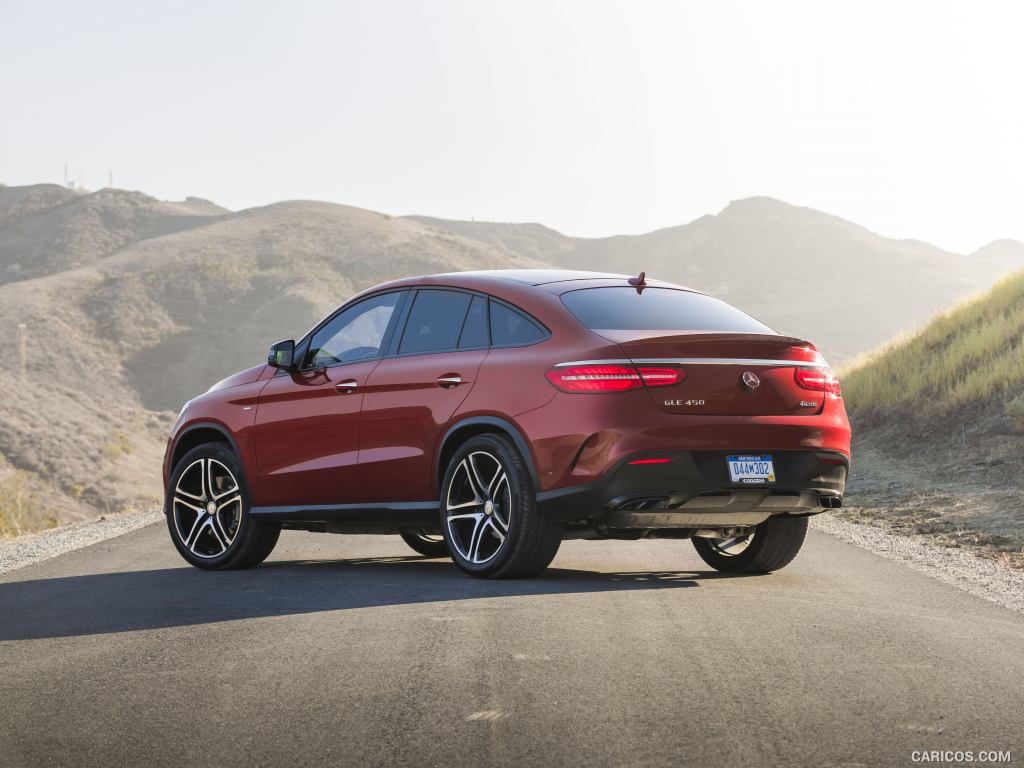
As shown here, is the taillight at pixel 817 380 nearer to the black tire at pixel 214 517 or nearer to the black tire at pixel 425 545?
the black tire at pixel 425 545

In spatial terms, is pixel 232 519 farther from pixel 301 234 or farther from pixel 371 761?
pixel 301 234

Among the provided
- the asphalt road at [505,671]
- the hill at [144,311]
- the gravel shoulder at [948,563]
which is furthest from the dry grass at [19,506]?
the asphalt road at [505,671]

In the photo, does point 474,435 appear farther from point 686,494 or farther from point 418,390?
point 686,494

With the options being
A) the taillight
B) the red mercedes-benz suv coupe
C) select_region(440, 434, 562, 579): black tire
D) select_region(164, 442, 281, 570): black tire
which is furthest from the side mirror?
the taillight

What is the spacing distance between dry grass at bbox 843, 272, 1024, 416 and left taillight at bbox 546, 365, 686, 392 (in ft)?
41.2

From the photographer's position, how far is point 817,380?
7.82m

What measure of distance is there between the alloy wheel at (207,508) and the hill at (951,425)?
5934 millimetres

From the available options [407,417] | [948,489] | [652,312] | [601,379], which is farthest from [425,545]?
[948,489]

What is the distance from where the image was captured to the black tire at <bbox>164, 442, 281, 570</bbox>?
943 centimetres

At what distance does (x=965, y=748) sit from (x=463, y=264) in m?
103

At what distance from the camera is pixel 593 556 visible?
33.9ft

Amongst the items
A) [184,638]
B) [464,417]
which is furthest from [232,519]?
[184,638]

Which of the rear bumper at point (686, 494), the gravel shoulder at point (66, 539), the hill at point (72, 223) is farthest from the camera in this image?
the hill at point (72, 223)

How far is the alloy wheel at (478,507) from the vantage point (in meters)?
7.75
